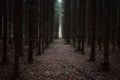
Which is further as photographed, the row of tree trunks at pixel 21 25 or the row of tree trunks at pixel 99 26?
the row of tree trunks at pixel 99 26

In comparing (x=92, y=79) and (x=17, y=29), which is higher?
(x=17, y=29)

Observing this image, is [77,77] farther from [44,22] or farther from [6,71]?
[44,22]

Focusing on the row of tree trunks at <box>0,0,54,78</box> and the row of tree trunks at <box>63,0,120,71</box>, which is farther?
the row of tree trunks at <box>63,0,120,71</box>

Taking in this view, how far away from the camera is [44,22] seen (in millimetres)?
25828

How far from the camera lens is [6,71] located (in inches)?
496

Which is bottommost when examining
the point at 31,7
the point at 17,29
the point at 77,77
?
the point at 77,77

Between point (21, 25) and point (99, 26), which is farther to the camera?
point (99, 26)

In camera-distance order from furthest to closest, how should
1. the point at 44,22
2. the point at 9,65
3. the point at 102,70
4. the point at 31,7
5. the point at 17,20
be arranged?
1. the point at 44,22
2. the point at 31,7
3. the point at 9,65
4. the point at 102,70
5. the point at 17,20

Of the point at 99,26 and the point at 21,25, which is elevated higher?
the point at 99,26

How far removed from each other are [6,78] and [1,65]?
10.3ft

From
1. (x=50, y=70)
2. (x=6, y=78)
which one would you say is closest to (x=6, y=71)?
(x=6, y=78)

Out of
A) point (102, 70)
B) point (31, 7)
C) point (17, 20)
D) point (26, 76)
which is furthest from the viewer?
point (31, 7)

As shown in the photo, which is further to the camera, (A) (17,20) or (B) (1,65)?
(B) (1,65)

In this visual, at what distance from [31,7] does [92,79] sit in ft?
27.0
